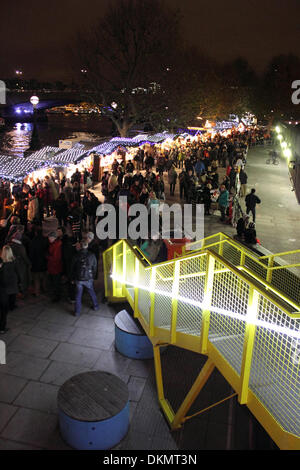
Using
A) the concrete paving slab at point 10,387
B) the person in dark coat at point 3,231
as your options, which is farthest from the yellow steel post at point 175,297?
the person in dark coat at point 3,231

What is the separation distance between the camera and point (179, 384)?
619 centimetres

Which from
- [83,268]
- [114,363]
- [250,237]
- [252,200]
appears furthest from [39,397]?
[252,200]

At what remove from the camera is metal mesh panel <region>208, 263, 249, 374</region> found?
4.22m

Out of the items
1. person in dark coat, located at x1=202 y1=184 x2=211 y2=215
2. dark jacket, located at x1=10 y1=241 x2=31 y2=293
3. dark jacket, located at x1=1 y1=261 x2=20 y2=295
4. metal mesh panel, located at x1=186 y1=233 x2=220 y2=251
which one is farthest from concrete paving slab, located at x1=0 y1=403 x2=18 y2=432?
person in dark coat, located at x1=202 y1=184 x2=211 y2=215

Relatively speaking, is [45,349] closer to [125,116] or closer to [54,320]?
[54,320]

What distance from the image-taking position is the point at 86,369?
6414 mm

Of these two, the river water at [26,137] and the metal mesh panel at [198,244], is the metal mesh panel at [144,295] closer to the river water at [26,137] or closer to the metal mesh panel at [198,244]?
the metal mesh panel at [198,244]

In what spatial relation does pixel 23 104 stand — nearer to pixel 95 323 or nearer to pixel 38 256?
pixel 38 256

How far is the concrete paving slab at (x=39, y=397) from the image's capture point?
5.62 m

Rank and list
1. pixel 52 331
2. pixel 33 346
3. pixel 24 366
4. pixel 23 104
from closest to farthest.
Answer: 1. pixel 24 366
2. pixel 33 346
3. pixel 52 331
4. pixel 23 104

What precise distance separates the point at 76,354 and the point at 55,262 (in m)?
2.40

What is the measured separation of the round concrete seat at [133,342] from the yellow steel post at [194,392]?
5.27 feet

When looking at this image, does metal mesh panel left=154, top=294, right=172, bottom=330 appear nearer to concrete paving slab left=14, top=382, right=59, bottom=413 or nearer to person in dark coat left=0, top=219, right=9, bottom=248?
concrete paving slab left=14, top=382, right=59, bottom=413

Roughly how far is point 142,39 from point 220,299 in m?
30.7
